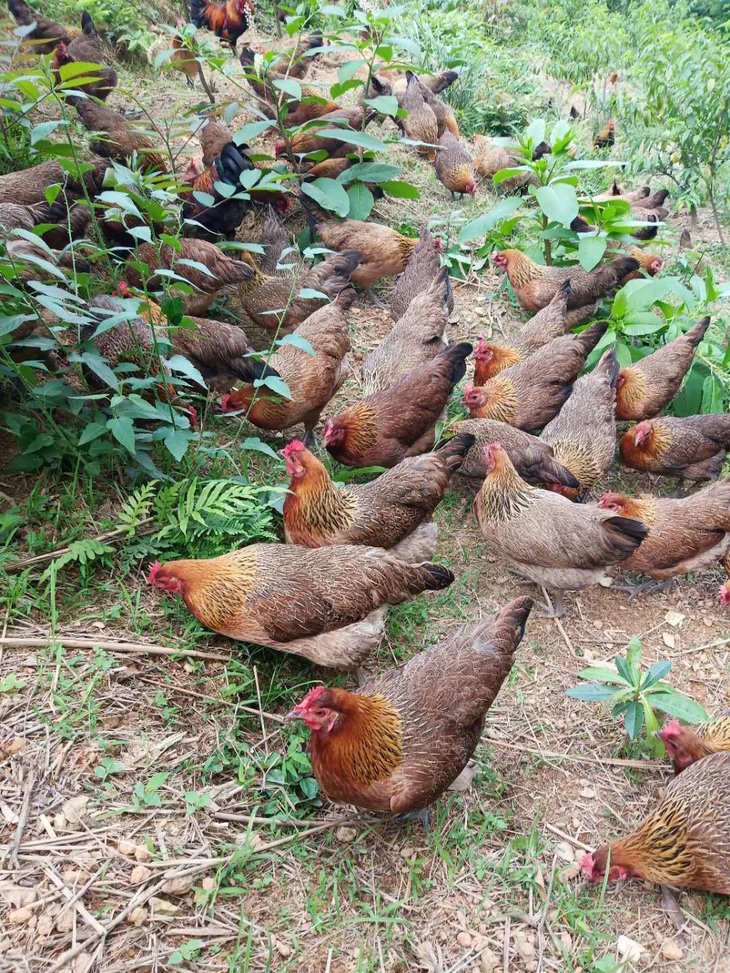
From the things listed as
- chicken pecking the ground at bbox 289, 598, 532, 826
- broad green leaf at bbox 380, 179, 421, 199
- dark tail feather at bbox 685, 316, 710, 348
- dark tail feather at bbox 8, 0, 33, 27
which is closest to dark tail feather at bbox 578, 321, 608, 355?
dark tail feather at bbox 685, 316, 710, 348

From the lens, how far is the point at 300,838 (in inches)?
118

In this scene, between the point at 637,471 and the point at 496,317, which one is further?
the point at 496,317

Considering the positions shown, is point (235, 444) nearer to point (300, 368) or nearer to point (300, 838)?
point (300, 368)

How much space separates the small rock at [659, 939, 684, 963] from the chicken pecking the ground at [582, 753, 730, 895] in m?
0.22

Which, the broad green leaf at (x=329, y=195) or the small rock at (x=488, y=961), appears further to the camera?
the broad green leaf at (x=329, y=195)

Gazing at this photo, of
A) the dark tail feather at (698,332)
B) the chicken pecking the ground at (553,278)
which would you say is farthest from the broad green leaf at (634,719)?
the chicken pecking the ground at (553,278)

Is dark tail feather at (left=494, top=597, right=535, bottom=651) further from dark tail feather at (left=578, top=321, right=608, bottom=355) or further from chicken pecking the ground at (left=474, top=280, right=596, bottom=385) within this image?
dark tail feather at (left=578, top=321, right=608, bottom=355)

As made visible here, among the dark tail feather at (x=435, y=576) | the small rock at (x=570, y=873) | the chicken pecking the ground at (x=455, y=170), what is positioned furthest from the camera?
the chicken pecking the ground at (x=455, y=170)

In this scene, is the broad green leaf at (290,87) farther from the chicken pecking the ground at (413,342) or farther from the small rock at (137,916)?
the small rock at (137,916)

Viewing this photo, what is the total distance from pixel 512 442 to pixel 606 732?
203cm

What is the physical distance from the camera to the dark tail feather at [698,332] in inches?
218

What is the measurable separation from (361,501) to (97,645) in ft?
5.43

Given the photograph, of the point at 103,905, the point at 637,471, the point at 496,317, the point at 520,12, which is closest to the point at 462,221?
the point at 496,317

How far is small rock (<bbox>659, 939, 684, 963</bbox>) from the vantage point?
285 cm
